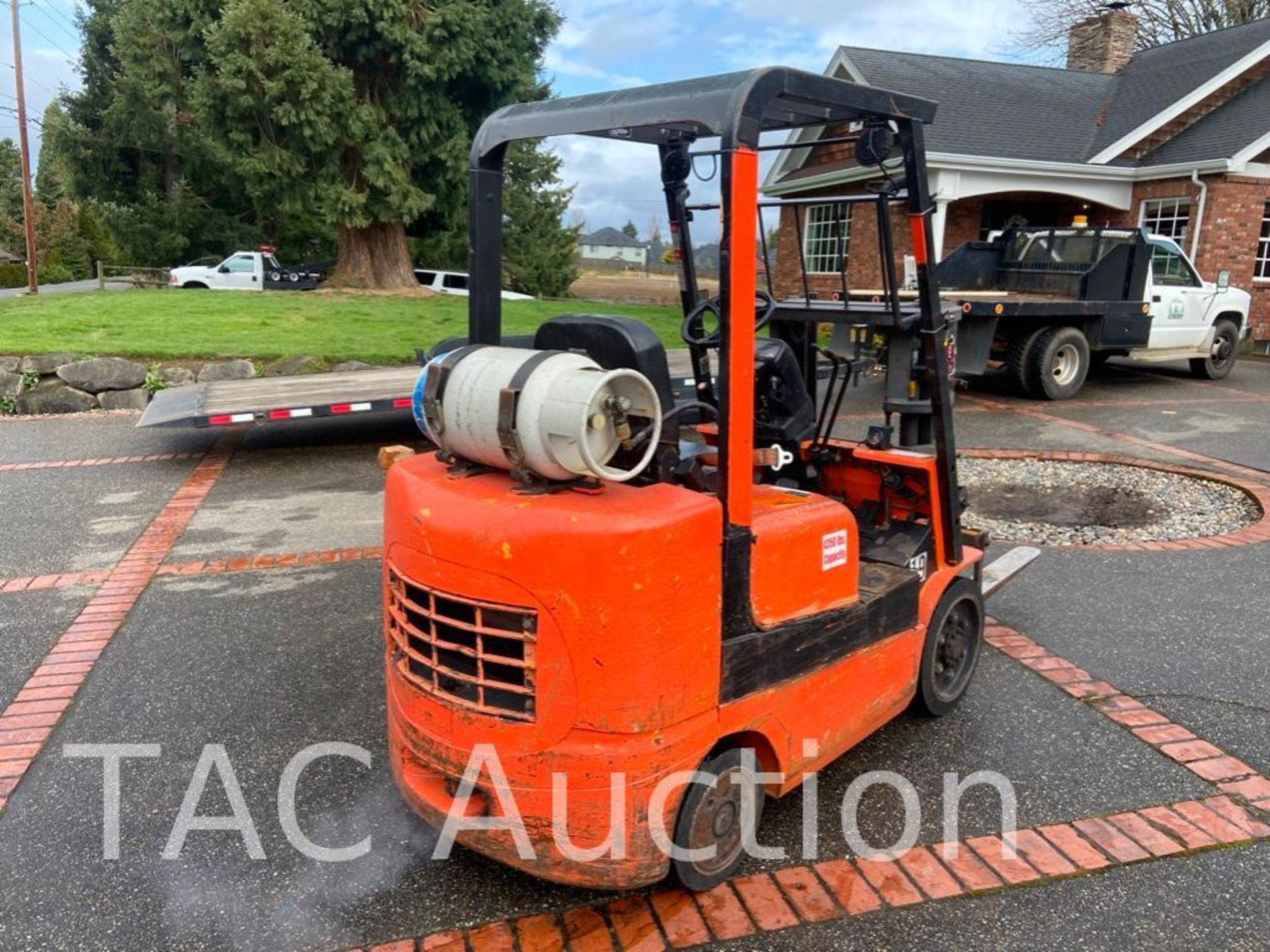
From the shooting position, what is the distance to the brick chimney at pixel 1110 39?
22359 mm

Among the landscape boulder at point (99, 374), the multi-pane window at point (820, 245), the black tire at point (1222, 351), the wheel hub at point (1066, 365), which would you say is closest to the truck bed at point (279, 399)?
the landscape boulder at point (99, 374)

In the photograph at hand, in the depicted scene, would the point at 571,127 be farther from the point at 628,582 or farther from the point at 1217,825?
the point at 1217,825

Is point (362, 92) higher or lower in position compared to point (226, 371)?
higher

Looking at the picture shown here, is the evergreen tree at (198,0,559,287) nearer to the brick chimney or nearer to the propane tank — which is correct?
the brick chimney

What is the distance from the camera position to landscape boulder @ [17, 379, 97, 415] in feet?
36.1

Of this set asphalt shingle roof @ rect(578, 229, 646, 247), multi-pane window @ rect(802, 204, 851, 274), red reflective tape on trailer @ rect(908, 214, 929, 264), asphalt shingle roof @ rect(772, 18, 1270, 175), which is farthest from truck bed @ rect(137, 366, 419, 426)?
asphalt shingle roof @ rect(578, 229, 646, 247)

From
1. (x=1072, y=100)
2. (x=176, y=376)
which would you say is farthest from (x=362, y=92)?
(x=1072, y=100)

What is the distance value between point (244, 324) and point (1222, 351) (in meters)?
15.0

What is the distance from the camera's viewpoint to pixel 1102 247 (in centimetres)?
1242

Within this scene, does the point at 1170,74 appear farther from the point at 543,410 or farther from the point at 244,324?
the point at 543,410

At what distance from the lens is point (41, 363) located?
11.1 meters

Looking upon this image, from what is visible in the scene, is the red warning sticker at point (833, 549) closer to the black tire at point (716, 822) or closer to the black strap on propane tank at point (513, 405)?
the black tire at point (716, 822)

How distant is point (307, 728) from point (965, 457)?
22.2 feet

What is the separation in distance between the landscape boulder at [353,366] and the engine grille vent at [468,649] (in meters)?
9.60
